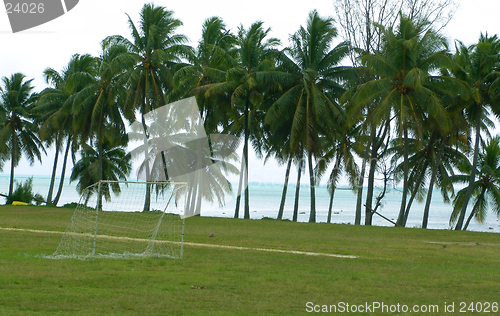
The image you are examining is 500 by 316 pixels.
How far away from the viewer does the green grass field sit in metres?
6.52

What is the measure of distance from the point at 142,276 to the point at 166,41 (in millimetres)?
22485

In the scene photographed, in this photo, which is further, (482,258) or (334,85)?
(334,85)

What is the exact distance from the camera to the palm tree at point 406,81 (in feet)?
73.7

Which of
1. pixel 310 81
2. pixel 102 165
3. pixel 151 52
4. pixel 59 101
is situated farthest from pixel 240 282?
pixel 102 165

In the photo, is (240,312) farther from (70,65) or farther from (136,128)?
(70,65)

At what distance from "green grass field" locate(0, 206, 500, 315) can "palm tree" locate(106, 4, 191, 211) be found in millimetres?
16724

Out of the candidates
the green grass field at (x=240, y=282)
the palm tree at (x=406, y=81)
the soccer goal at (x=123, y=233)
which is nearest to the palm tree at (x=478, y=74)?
the palm tree at (x=406, y=81)

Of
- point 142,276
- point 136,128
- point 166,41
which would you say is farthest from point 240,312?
point 136,128

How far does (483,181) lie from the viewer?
28922 millimetres

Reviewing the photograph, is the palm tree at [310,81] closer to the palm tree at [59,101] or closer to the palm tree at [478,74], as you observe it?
the palm tree at [478,74]

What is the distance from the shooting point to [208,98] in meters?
28.2

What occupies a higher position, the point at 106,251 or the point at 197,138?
the point at 197,138

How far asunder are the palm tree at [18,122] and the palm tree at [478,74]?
91.7ft

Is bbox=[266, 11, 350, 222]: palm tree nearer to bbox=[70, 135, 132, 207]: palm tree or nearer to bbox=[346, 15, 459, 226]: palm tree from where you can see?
bbox=[346, 15, 459, 226]: palm tree
